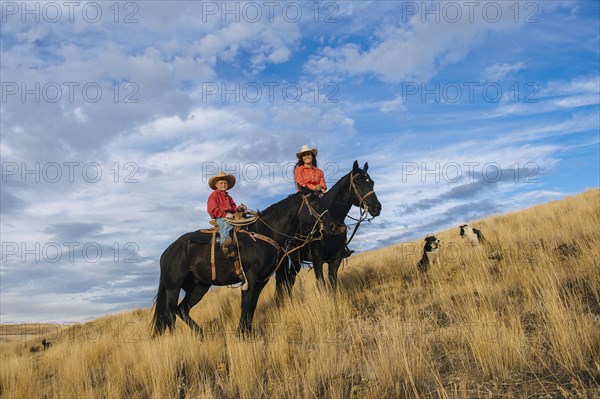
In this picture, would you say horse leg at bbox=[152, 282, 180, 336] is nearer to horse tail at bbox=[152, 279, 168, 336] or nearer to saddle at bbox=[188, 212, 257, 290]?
horse tail at bbox=[152, 279, 168, 336]

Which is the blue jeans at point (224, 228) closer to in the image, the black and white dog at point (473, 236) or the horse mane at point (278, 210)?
the horse mane at point (278, 210)

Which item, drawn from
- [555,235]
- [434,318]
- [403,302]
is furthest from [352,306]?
[555,235]

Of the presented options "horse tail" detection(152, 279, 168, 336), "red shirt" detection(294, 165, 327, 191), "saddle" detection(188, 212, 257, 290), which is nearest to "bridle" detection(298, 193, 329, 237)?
"saddle" detection(188, 212, 257, 290)

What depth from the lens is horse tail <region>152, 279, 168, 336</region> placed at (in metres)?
8.68

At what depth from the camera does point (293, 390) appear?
4352 millimetres

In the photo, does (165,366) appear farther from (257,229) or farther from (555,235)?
(555,235)

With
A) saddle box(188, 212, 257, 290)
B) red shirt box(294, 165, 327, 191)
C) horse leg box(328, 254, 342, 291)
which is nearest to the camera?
saddle box(188, 212, 257, 290)

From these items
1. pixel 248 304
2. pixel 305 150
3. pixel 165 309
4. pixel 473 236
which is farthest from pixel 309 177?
pixel 473 236

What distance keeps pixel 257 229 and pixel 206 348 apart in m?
2.34

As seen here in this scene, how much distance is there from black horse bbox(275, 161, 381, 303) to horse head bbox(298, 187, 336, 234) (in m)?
1.05

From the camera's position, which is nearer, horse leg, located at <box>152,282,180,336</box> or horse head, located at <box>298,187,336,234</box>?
Result: horse head, located at <box>298,187,336,234</box>

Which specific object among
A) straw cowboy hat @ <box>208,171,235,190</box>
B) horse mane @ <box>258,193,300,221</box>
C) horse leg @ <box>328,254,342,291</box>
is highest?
straw cowboy hat @ <box>208,171,235,190</box>

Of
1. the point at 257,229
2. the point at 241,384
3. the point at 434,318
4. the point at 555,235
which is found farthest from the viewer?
the point at 555,235

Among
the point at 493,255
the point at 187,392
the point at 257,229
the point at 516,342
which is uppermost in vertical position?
the point at 257,229
